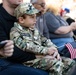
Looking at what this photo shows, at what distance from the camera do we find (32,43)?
2459 mm

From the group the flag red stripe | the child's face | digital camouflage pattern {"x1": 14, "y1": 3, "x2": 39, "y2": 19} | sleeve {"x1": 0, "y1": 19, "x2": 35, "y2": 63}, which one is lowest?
the flag red stripe

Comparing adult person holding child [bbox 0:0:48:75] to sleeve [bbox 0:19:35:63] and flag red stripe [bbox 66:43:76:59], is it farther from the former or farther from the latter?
flag red stripe [bbox 66:43:76:59]

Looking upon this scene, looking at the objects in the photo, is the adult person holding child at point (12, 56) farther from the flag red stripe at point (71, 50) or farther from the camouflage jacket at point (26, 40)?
the flag red stripe at point (71, 50)

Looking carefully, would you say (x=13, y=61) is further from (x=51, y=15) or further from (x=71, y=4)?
(x=71, y=4)

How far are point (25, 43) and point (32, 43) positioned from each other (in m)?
0.07

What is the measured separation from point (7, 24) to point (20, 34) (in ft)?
0.54

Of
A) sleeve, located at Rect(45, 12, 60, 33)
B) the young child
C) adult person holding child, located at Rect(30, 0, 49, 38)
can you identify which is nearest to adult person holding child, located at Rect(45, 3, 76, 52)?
sleeve, located at Rect(45, 12, 60, 33)

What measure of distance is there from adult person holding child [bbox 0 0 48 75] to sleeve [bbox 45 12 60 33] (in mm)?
700

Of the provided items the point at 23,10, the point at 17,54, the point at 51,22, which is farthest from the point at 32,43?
the point at 51,22

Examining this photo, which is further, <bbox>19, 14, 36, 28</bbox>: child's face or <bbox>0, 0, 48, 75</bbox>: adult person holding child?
<bbox>19, 14, 36, 28</bbox>: child's face

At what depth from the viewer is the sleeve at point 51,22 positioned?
3217 millimetres

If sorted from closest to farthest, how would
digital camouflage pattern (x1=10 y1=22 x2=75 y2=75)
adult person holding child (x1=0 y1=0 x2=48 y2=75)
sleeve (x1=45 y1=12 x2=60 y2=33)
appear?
adult person holding child (x1=0 y1=0 x2=48 y2=75), digital camouflage pattern (x1=10 y1=22 x2=75 y2=75), sleeve (x1=45 y1=12 x2=60 y2=33)

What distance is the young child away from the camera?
2406mm

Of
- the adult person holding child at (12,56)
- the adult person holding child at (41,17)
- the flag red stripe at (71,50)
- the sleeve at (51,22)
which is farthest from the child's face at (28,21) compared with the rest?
the sleeve at (51,22)
